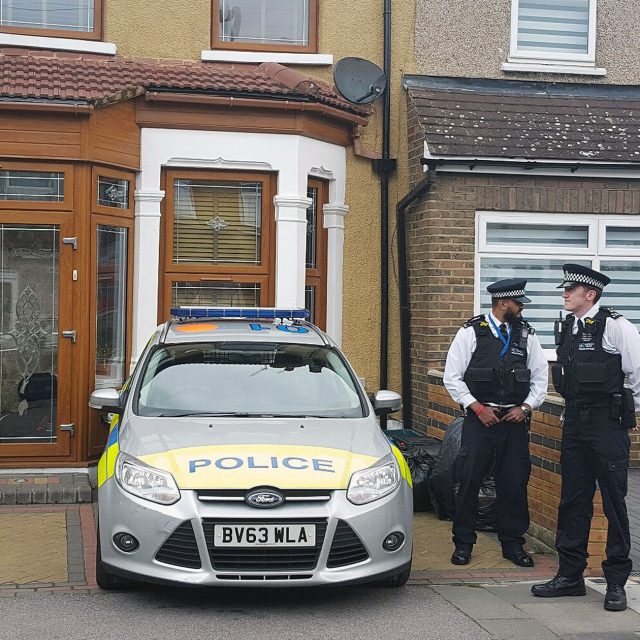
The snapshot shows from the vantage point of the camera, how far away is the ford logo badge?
6145 mm

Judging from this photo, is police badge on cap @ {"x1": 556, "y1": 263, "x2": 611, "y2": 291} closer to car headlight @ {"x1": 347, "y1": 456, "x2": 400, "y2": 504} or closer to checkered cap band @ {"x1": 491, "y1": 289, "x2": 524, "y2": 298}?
checkered cap band @ {"x1": 491, "y1": 289, "x2": 524, "y2": 298}

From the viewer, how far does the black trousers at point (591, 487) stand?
6570mm

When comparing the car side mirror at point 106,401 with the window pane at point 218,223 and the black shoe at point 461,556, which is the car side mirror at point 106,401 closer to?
the black shoe at point 461,556

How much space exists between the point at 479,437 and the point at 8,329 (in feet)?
15.0

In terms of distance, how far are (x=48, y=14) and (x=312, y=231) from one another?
3.44 meters

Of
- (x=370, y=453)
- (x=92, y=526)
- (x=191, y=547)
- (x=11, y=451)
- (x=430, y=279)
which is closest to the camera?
(x=191, y=547)

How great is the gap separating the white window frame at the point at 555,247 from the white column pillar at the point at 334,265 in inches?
55.9

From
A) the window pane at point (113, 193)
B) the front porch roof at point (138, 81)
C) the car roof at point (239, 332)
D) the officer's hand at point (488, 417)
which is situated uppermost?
the front porch roof at point (138, 81)

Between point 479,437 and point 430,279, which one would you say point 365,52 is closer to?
point 430,279

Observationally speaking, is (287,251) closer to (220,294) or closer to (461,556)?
(220,294)

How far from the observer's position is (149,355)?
7.65 metres

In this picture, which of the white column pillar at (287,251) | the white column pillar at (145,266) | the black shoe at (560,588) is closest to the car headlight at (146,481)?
the black shoe at (560,588)

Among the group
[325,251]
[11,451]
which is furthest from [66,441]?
[325,251]

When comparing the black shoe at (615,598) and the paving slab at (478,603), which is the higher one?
the black shoe at (615,598)
